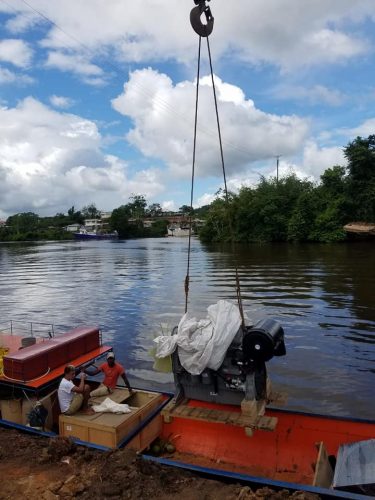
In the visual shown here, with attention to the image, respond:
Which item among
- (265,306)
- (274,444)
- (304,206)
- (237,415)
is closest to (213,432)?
(274,444)

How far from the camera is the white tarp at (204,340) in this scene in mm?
6508

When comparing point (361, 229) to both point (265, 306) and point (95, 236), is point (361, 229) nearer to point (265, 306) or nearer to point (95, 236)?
point (265, 306)

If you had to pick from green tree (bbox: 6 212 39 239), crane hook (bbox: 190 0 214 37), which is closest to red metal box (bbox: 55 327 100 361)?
crane hook (bbox: 190 0 214 37)

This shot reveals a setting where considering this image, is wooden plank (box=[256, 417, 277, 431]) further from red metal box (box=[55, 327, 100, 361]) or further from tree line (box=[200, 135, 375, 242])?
tree line (box=[200, 135, 375, 242])

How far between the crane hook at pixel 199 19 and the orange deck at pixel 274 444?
6324 mm

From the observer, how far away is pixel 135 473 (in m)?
5.95

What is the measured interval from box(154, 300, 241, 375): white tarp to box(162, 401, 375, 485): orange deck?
1.60 m

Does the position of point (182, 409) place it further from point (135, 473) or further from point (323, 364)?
point (323, 364)

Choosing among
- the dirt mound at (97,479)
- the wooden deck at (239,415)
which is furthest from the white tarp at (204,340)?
the dirt mound at (97,479)

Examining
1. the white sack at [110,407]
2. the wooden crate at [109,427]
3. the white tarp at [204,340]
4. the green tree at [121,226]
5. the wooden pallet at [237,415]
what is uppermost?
the green tree at [121,226]

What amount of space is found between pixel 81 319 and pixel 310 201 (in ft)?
151

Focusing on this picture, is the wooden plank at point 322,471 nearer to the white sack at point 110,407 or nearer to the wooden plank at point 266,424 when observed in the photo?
the wooden plank at point 266,424

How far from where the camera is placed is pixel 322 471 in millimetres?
6332

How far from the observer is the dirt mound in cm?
561
